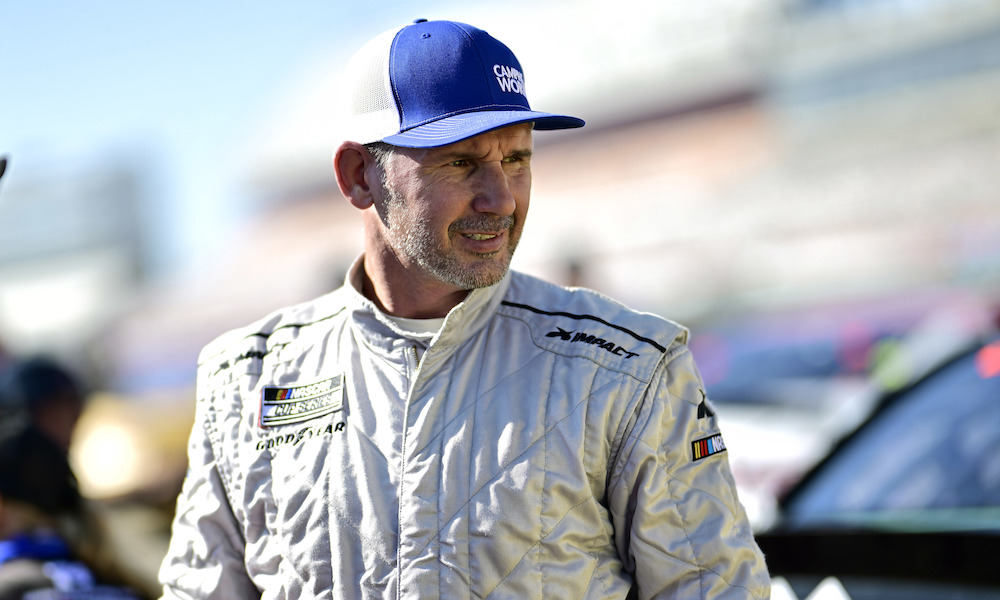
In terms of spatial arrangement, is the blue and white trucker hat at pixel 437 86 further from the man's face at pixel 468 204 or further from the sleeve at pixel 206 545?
the sleeve at pixel 206 545

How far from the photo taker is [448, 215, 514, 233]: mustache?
6.55 ft

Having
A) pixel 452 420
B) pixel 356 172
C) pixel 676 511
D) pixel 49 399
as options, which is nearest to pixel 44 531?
pixel 49 399

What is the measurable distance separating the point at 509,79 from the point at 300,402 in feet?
2.36

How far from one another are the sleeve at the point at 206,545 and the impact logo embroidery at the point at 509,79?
0.88m

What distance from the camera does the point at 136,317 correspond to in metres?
38.7

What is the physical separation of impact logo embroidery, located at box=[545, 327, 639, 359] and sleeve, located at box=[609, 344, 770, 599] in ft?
0.23

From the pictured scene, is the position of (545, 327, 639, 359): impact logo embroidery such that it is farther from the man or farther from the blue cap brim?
the blue cap brim

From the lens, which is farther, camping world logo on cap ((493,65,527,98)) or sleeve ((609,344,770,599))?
camping world logo on cap ((493,65,527,98))

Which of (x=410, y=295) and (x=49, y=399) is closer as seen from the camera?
(x=410, y=295)

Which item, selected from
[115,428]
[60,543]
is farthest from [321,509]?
[115,428]

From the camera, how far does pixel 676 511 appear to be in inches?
74.6

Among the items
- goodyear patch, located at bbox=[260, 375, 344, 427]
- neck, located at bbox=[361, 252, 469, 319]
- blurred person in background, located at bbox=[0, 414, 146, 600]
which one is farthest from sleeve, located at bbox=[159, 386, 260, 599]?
blurred person in background, located at bbox=[0, 414, 146, 600]

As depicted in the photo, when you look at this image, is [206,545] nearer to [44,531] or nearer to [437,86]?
[437,86]

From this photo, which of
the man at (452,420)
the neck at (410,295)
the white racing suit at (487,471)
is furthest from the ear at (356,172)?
the white racing suit at (487,471)
